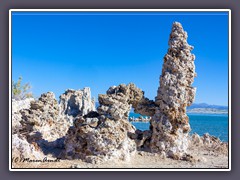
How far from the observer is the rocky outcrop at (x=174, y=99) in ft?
46.3

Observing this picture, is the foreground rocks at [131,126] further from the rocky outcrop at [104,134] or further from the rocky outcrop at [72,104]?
the rocky outcrop at [72,104]

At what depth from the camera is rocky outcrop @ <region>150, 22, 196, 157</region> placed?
14.1m

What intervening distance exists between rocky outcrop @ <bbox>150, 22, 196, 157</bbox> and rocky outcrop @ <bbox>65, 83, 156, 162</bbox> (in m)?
1.03

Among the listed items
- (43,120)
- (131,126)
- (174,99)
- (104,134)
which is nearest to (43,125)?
(43,120)

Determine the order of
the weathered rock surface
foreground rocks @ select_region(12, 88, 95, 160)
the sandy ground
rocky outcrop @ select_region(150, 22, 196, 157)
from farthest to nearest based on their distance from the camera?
the weathered rock surface → foreground rocks @ select_region(12, 88, 95, 160) → rocky outcrop @ select_region(150, 22, 196, 157) → the sandy ground

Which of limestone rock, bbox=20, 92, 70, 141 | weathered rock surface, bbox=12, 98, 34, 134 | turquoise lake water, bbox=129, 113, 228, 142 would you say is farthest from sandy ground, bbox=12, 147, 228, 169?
weathered rock surface, bbox=12, 98, 34, 134

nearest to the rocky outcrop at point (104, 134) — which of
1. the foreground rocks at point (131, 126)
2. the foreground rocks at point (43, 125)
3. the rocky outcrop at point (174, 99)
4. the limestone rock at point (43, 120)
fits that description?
the foreground rocks at point (131, 126)

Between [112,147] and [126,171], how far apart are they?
2.34 m

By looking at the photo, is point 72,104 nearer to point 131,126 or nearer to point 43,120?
point 43,120

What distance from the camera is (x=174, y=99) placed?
14.1 metres

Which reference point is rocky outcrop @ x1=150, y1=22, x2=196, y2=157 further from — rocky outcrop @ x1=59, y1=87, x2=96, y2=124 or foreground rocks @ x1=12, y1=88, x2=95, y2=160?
rocky outcrop @ x1=59, y1=87, x2=96, y2=124
